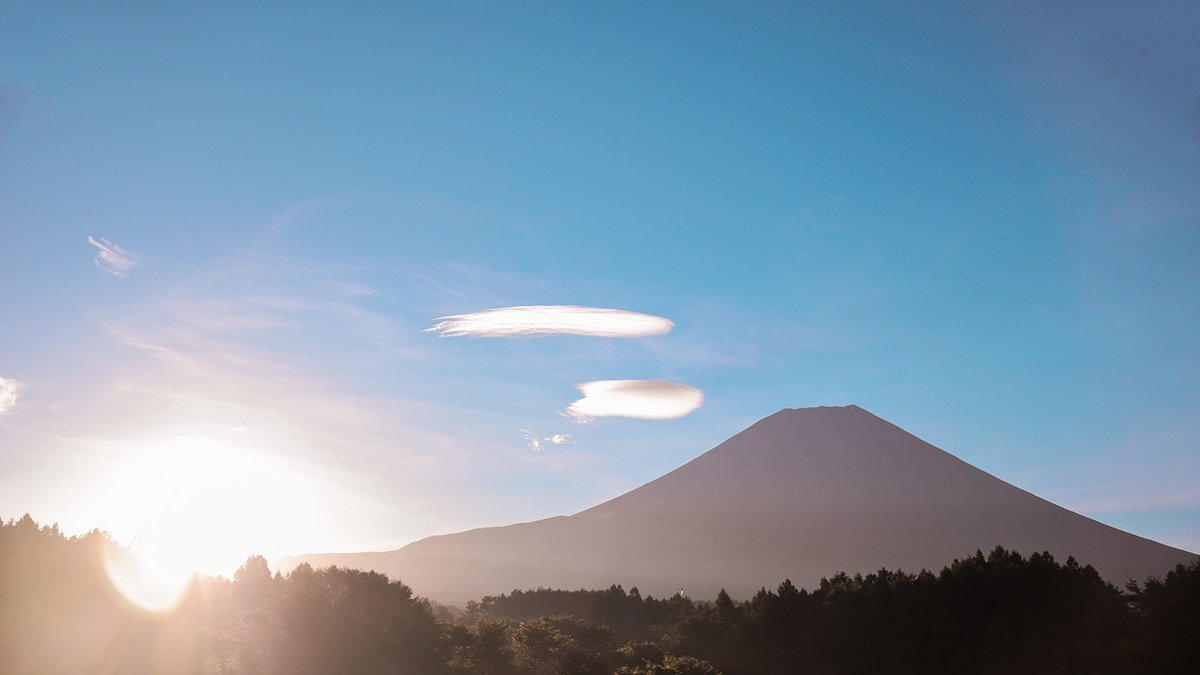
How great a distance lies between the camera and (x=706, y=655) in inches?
2891

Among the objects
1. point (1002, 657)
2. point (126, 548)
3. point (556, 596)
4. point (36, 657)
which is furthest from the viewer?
point (556, 596)

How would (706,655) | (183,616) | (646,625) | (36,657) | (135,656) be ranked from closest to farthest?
(36,657)
(135,656)
(183,616)
(706,655)
(646,625)

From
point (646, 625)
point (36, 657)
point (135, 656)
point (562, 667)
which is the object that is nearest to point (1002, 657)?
point (562, 667)

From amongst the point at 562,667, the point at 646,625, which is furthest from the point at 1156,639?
the point at 646,625

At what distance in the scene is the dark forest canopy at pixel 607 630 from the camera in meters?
47.8

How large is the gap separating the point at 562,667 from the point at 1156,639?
34978 millimetres

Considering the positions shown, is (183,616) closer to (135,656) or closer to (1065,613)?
(135,656)

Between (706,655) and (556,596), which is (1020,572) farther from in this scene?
(556,596)

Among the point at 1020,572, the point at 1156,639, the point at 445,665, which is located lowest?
the point at 445,665

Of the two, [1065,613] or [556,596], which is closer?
[1065,613]

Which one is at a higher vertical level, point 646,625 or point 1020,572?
point 1020,572

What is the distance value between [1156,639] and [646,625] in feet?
186

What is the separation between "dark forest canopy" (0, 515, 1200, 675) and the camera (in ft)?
157

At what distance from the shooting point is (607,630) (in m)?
72.1
